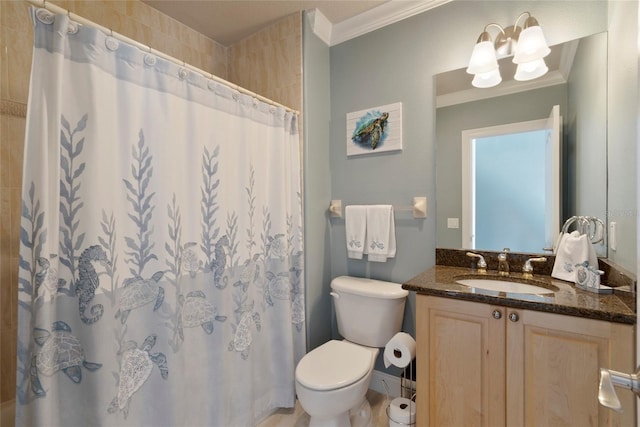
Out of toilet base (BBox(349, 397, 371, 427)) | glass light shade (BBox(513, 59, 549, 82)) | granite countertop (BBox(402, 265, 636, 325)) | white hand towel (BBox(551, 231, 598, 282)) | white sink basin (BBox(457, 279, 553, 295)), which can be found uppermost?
glass light shade (BBox(513, 59, 549, 82))

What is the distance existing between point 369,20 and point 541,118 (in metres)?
1.20

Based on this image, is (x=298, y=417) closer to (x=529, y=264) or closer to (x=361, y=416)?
(x=361, y=416)

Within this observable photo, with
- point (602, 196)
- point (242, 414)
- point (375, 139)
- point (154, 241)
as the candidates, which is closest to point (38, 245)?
point (154, 241)

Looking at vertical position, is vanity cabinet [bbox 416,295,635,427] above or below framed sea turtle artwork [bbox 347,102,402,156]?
below

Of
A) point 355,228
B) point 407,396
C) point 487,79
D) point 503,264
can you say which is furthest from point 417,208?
point 407,396

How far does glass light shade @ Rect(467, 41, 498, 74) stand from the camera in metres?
1.46

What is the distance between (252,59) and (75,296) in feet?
6.05

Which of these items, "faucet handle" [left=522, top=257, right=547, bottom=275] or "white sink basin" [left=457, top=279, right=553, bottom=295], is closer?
"white sink basin" [left=457, top=279, right=553, bottom=295]

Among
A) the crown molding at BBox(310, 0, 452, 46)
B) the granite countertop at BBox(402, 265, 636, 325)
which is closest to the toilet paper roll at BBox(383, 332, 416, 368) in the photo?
the granite countertop at BBox(402, 265, 636, 325)

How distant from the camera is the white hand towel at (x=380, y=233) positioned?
1821mm

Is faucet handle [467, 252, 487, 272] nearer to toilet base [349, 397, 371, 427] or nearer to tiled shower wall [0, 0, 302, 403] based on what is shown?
toilet base [349, 397, 371, 427]

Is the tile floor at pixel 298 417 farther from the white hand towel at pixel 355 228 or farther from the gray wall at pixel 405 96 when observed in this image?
the white hand towel at pixel 355 228

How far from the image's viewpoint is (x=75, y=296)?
39.9 inches

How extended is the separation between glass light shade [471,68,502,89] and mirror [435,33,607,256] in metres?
0.03
